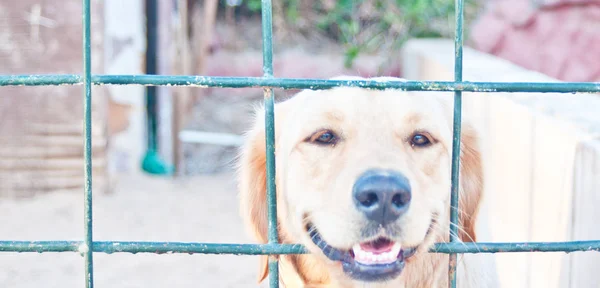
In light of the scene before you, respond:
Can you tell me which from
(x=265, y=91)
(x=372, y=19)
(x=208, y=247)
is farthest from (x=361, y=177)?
(x=372, y=19)

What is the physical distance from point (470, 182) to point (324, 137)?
0.68 metres

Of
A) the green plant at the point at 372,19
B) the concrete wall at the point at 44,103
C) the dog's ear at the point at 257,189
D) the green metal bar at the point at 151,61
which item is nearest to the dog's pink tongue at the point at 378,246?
the dog's ear at the point at 257,189

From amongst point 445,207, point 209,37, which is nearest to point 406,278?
point 445,207

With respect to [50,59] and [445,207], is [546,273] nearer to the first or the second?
[445,207]

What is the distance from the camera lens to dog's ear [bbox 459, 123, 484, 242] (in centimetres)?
253

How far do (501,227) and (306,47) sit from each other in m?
6.14

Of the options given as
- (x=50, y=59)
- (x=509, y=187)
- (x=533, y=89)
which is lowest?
(x=509, y=187)

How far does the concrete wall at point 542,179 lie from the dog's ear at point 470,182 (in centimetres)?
27

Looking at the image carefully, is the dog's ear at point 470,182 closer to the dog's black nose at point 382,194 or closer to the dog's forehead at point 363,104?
the dog's forehead at point 363,104

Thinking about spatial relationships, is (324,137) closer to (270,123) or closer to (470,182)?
(270,123)

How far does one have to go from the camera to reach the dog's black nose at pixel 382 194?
5.90 feet

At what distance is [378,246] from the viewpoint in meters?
1.95

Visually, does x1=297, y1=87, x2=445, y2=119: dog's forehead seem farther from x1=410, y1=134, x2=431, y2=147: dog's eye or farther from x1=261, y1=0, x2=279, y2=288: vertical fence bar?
x1=261, y1=0, x2=279, y2=288: vertical fence bar

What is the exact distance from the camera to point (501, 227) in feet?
10.8
